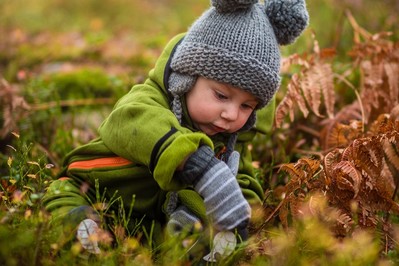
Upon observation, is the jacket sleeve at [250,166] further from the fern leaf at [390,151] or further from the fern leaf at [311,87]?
the fern leaf at [390,151]

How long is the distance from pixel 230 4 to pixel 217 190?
92cm

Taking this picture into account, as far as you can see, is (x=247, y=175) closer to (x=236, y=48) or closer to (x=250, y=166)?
(x=250, y=166)

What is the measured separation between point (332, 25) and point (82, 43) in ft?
9.75

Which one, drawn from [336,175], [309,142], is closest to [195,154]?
[336,175]

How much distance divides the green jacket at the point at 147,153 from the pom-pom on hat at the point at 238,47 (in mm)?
188

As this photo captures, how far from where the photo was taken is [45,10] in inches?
366

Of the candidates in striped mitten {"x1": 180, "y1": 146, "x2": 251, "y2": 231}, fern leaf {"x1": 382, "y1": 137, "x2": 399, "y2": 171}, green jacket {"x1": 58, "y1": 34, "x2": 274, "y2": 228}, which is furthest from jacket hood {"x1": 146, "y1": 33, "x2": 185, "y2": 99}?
fern leaf {"x1": 382, "y1": 137, "x2": 399, "y2": 171}

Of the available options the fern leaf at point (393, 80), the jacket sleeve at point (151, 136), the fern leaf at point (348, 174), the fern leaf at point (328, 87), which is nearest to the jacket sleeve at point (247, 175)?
the fern leaf at point (348, 174)

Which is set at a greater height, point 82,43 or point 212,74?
point 212,74

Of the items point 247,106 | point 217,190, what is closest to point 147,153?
point 217,190

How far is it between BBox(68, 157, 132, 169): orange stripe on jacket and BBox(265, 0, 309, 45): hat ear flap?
3.33 ft

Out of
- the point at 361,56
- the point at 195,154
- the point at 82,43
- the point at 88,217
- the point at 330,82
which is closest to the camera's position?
the point at 195,154

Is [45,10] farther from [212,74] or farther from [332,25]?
[212,74]

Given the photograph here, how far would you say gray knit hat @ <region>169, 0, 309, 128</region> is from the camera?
2.70m
